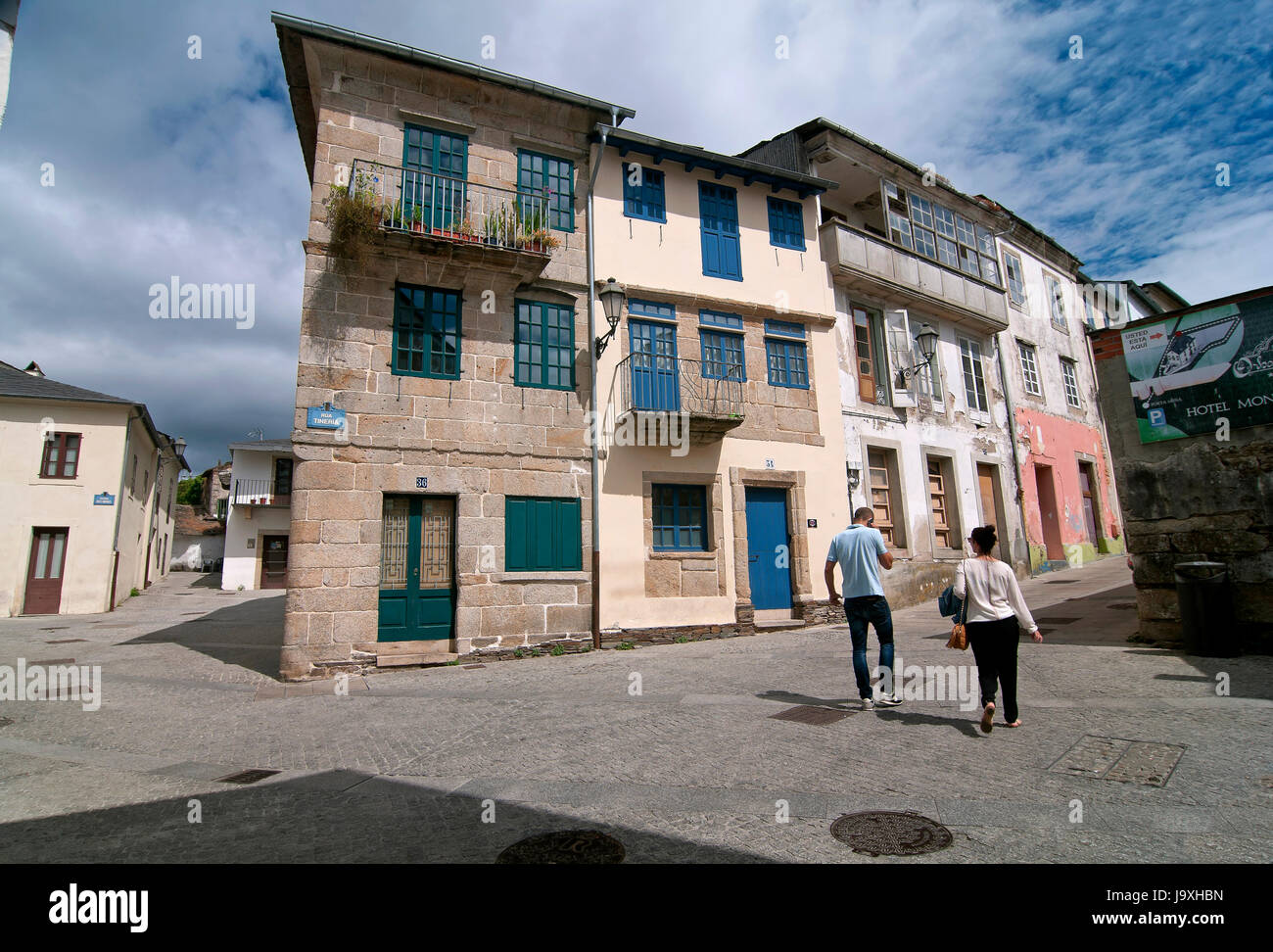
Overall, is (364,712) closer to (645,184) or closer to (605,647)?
(605,647)

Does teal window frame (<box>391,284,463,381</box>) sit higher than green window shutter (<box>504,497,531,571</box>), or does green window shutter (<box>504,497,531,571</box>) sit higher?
teal window frame (<box>391,284,463,381</box>)

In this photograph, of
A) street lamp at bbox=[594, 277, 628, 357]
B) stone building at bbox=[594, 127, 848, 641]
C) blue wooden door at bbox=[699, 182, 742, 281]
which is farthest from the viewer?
blue wooden door at bbox=[699, 182, 742, 281]

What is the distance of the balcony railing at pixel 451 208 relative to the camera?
10172 millimetres

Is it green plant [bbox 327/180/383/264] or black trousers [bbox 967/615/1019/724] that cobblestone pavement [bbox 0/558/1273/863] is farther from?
green plant [bbox 327/180/383/264]

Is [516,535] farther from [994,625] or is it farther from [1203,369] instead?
[1203,369]

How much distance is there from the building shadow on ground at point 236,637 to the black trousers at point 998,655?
9031 mm

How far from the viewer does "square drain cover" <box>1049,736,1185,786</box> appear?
402 centimetres

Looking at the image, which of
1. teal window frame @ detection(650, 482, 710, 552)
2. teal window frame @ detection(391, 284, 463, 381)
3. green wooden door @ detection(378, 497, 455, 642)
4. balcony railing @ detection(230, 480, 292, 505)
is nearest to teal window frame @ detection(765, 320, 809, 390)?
teal window frame @ detection(650, 482, 710, 552)

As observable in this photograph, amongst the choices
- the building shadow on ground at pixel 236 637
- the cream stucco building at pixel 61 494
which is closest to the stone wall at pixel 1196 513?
the building shadow on ground at pixel 236 637

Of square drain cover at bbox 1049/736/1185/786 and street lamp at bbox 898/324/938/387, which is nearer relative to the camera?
square drain cover at bbox 1049/736/1185/786

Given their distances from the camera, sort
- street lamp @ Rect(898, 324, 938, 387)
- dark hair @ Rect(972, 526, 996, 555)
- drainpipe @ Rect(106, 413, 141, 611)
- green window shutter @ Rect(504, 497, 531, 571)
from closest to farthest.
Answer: dark hair @ Rect(972, 526, 996, 555)
green window shutter @ Rect(504, 497, 531, 571)
street lamp @ Rect(898, 324, 938, 387)
drainpipe @ Rect(106, 413, 141, 611)

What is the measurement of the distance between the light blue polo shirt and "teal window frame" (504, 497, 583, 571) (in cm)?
561
